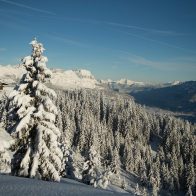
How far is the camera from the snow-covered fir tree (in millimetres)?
22078

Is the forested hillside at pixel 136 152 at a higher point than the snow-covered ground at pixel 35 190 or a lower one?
lower

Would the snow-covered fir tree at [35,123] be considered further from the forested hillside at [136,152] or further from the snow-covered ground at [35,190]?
the forested hillside at [136,152]

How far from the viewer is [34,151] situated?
22.3m

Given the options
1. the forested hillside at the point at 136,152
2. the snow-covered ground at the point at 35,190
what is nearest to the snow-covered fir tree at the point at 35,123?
the snow-covered ground at the point at 35,190

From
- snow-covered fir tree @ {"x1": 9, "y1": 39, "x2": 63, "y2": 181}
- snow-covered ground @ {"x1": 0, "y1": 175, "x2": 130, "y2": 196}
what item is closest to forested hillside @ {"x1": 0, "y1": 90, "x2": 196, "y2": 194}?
snow-covered fir tree @ {"x1": 9, "y1": 39, "x2": 63, "y2": 181}

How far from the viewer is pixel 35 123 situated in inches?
899

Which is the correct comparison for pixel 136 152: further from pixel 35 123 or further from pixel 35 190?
pixel 35 190

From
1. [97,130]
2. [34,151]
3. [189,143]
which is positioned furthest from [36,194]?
[189,143]

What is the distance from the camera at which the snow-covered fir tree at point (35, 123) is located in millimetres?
22078

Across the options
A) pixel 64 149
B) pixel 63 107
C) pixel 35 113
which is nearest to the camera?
pixel 35 113

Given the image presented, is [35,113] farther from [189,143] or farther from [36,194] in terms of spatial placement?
[189,143]

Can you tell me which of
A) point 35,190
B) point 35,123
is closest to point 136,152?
point 35,123

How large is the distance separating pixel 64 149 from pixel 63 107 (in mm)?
134513

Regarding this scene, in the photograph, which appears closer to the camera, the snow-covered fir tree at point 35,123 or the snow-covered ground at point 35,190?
the snow-covered ground at point 35,190
